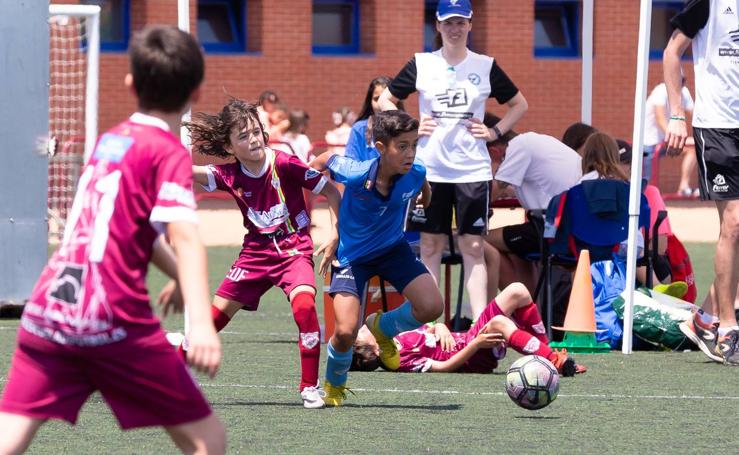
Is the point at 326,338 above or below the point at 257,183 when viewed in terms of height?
below

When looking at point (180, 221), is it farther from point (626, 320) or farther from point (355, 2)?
point (355, 2)

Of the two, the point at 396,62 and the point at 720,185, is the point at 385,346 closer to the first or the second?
the point at 720,185

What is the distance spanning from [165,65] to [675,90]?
4.97 metres

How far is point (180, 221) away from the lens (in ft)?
12.9

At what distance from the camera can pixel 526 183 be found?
1051cm

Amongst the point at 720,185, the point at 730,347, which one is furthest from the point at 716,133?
the point at 730,347

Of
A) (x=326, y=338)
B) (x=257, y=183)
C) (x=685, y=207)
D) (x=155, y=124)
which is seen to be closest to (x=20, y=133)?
(x=326, y=338)

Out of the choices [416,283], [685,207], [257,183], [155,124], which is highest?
[155,124]

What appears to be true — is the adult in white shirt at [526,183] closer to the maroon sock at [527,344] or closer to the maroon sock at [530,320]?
the maroon sock at [530,320]

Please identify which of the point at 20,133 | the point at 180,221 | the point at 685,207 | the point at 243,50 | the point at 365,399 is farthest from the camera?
the point at 243,50

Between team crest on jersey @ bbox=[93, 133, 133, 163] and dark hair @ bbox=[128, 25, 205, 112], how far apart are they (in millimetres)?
106

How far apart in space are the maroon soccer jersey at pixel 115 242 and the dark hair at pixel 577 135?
737 cm

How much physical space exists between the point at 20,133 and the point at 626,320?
15.7 ft

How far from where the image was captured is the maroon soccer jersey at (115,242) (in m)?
3.95
